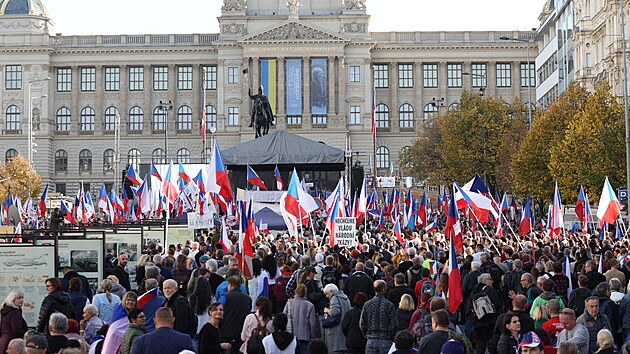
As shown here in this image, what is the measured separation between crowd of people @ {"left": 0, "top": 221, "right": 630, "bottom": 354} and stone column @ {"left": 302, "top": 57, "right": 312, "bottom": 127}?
86610 millimetres

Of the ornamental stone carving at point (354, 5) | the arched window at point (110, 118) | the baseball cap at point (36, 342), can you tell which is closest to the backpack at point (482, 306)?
the baseball cap at point (36, 342)

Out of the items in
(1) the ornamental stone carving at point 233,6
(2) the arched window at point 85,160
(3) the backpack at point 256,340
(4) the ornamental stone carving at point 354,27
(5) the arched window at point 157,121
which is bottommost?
(3) the backpack at point 256,340

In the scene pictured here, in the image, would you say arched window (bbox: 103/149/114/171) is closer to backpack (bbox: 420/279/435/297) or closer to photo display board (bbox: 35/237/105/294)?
photo display board (bbox: 35/237/105/294)

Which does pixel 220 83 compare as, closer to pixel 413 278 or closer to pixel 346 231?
pixel 346 231

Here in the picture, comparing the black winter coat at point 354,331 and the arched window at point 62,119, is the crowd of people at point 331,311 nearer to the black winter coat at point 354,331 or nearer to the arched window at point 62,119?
the black winter coat at point 354,331

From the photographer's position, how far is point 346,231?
25.1 metres

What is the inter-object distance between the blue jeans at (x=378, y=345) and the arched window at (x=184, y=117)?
9951 centimetres

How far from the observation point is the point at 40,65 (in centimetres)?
11075

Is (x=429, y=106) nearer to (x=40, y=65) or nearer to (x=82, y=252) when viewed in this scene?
(x=40, y=65)

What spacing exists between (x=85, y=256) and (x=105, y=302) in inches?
180

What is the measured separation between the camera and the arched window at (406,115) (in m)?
112

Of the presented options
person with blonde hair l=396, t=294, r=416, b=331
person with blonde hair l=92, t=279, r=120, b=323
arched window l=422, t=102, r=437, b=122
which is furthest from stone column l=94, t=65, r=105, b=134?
person with blonde hair l=396, t=294, r=416, b=331

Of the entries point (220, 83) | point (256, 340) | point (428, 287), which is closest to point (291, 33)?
point (220, 83)

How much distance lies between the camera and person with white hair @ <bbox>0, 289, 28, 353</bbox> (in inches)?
538
